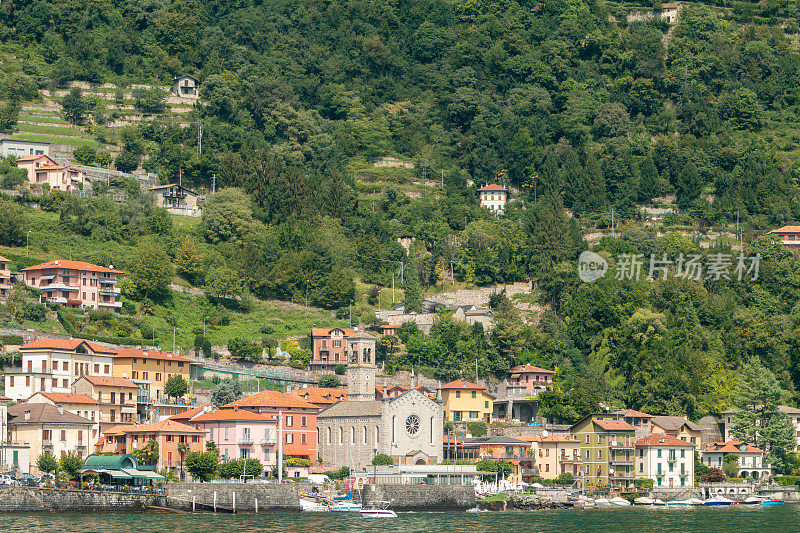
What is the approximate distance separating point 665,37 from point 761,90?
16985mm

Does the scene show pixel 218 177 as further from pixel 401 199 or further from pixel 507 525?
pixel 507 525

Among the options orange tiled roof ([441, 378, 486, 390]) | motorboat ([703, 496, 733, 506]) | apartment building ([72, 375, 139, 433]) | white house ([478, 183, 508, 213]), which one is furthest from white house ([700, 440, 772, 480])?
white house ([478, 183, 508, 213])

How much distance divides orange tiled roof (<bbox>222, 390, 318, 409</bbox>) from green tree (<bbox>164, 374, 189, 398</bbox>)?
220 inches

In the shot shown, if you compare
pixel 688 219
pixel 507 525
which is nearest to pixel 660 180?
pixel 688 219

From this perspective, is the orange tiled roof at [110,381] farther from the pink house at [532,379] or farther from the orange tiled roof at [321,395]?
the pink house at [532,379]

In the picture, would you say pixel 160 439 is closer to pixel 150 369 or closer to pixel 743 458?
pixel 150 369

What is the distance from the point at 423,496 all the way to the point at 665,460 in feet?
88.8

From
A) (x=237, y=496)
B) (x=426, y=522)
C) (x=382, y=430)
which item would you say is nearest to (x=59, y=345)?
(x=237, y=496)

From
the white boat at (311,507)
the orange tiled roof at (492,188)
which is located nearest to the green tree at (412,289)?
the orange tiled roof at (492,188)

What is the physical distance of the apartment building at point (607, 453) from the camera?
113 m

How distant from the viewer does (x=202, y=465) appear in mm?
91938

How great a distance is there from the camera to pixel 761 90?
186 m

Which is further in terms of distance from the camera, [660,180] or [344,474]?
[660,180]

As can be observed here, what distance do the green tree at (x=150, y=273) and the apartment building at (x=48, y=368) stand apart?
56.7 ft
